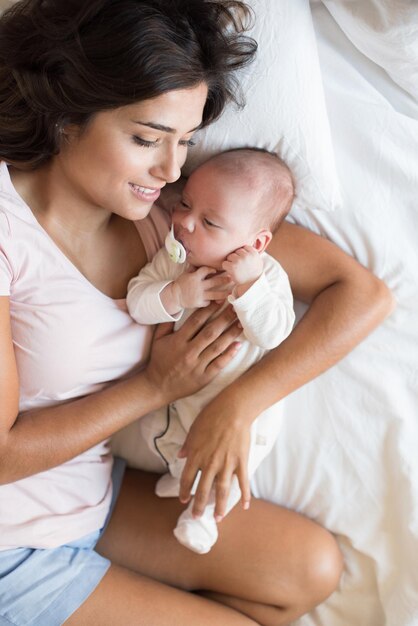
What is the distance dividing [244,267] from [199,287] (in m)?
0.10

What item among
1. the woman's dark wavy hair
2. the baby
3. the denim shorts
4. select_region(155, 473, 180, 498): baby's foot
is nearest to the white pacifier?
the baby

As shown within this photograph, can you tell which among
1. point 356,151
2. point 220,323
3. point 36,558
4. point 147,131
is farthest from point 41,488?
point 356,151

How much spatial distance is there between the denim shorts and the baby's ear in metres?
0.74

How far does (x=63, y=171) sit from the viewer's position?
1354mm

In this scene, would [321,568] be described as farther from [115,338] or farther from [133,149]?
[133,149]

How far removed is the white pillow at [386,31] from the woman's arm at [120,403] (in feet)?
1.95

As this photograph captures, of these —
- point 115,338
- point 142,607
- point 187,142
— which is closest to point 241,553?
point 142,607

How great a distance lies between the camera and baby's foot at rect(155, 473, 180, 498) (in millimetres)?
1589

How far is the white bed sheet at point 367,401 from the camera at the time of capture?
4.88 feet

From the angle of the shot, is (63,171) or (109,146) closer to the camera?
(109,146)

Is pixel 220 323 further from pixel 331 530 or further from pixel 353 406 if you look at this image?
pixel 331 530

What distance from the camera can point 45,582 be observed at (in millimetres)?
1442

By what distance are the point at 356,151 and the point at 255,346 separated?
18.1 inches

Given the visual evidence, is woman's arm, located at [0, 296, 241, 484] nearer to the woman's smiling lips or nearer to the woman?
the woman
